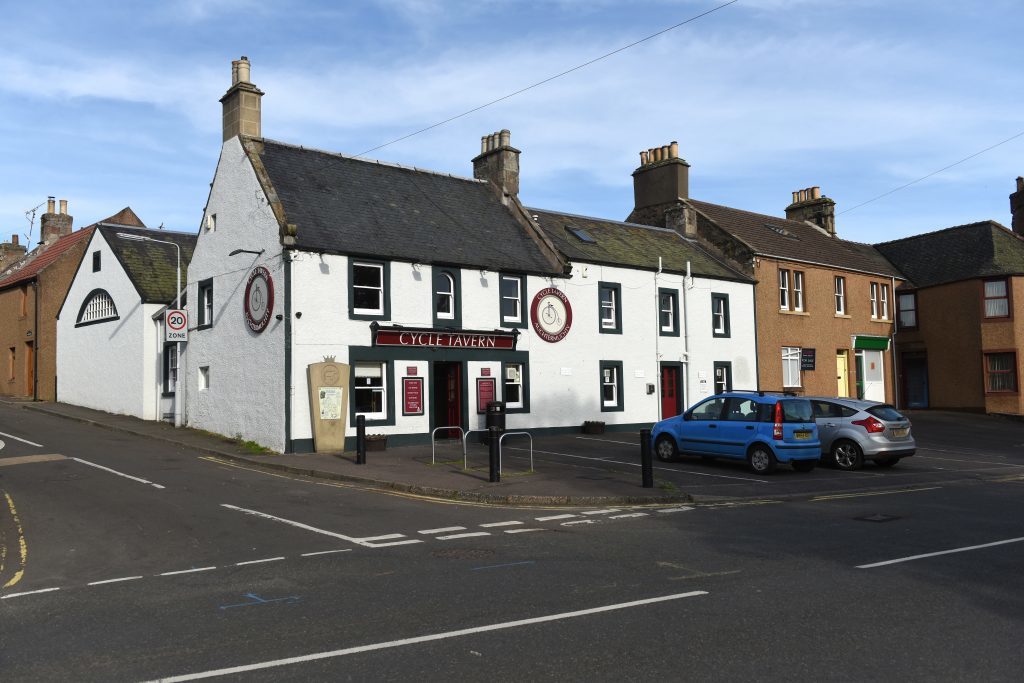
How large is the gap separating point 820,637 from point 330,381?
55.1 feet

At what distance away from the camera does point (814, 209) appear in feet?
141

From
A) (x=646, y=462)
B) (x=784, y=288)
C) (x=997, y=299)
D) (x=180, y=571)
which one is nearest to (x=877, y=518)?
(x=646, y=462)

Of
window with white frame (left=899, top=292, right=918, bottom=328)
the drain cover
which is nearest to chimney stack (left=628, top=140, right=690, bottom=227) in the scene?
window with white frame (left=899, top=292, right=918, bottom=328)

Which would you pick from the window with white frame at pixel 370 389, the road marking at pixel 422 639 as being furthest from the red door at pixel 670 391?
the road marking at pixel 422 639

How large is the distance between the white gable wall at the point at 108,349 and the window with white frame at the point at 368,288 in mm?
9956

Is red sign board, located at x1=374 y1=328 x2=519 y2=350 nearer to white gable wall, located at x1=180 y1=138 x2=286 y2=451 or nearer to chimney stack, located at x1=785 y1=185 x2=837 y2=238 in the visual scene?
white gable wall, located at x1=180 y1=138 x2=286 y2=451

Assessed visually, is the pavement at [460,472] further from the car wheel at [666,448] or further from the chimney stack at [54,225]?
the chimney stack at [54,225]

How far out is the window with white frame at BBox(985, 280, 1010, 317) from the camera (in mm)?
35250

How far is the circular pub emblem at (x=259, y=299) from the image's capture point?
2203cm

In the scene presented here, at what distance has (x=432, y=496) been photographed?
14.7 m

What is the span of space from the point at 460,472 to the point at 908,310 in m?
29.8

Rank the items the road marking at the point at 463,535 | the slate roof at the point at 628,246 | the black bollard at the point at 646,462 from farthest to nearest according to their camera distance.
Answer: the slate roof at the point at 628,246
the black bollard at the point at 646,462
the road marking at the point at 463,535

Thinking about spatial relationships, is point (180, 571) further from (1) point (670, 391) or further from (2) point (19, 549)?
(1) point (670, 391)

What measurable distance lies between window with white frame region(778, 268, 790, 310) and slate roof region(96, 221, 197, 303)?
905 inches
